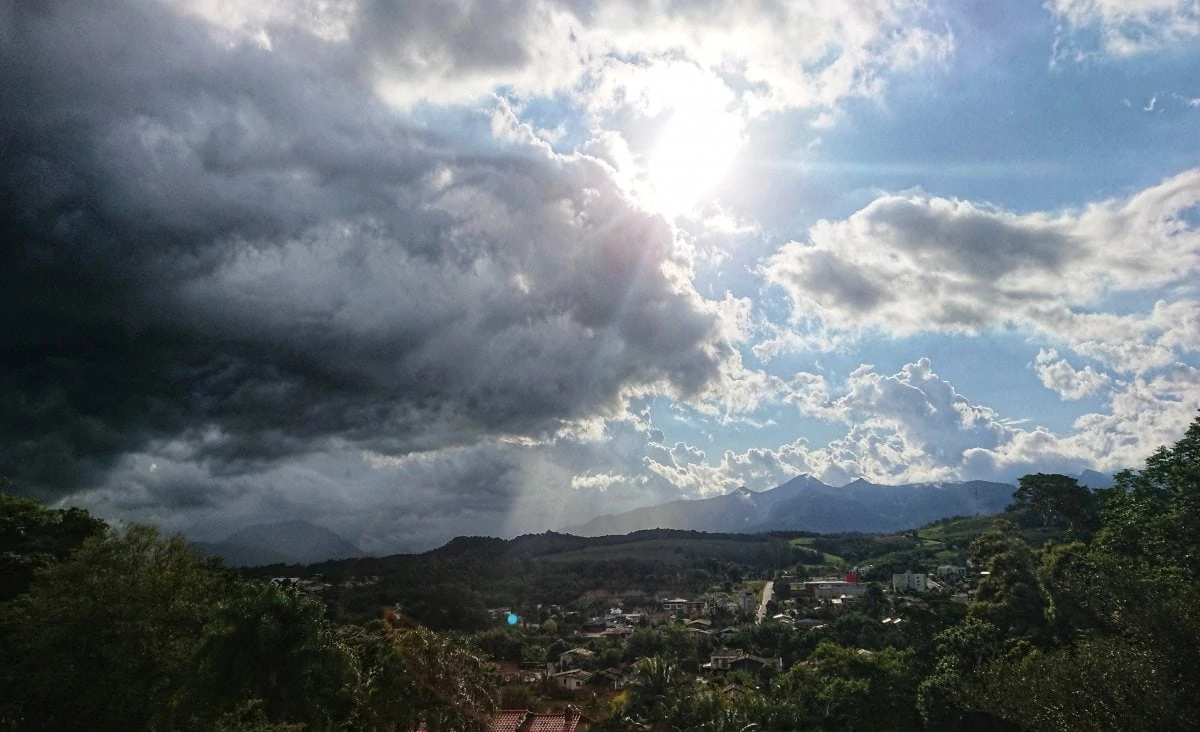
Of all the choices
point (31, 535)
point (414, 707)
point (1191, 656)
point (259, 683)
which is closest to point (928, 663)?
point (1191, 656)

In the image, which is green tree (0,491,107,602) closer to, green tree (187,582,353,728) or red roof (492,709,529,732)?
green tree (187,582,353,728)

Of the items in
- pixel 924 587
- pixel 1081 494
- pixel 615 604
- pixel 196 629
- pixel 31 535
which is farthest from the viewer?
pixel 615 604

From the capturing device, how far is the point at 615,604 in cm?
14350

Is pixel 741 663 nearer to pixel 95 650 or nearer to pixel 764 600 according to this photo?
pixel 764 600

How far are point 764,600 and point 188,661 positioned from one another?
418 feet

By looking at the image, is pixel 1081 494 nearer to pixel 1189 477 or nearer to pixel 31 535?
pixel 1189 477

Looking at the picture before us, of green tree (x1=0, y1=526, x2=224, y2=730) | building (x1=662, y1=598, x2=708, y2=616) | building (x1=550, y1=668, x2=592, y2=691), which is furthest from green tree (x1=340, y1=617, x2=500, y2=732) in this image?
building (x1=662, y1=598, x2=708, y2=616)

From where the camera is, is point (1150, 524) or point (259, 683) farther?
point (1150, 524)

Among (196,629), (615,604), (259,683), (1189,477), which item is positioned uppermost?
(1189,477)

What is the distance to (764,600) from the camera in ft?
461

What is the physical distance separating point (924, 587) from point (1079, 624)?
88091 mm

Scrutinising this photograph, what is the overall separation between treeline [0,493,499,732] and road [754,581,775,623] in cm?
8505

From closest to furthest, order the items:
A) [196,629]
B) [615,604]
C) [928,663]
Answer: [196,629], [928,663], [615,604]

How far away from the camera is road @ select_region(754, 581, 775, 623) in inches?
4629
